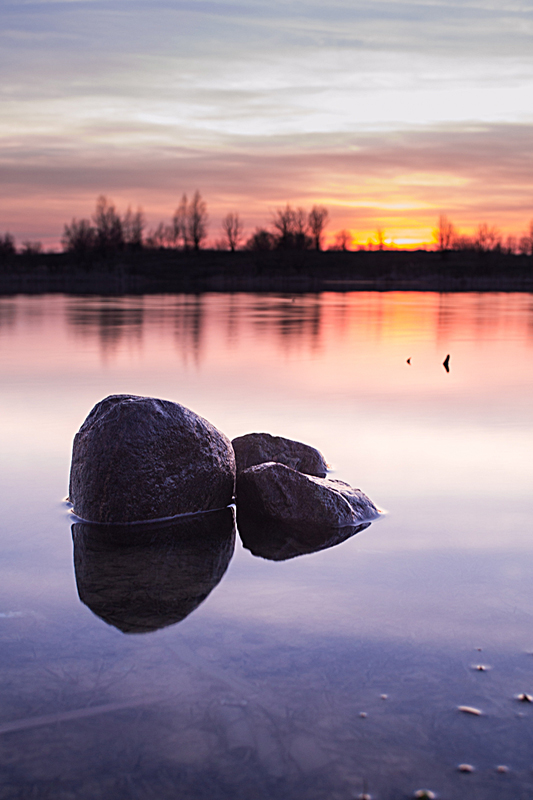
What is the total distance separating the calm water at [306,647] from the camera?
3.10 meters

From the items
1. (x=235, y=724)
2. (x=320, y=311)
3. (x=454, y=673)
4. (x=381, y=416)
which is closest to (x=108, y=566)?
(x=235, y=724)

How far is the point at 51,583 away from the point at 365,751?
8.41 feet

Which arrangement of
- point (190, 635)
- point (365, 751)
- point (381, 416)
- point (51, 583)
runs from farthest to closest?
point (381, 416), point (51, 583), point (190, 635), point (365, 751)

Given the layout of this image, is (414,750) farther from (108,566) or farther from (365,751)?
(108,566)

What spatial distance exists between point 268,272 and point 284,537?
241 ft

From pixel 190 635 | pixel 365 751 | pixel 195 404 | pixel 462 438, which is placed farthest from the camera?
pixel 195 404

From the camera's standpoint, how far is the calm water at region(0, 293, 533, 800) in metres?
3.10

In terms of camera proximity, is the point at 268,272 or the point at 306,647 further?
the point at 268,272

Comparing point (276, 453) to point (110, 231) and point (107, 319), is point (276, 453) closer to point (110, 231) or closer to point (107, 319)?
point (107, 319)

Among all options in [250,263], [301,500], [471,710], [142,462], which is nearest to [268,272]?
[250,263]

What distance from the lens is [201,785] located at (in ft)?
9.82

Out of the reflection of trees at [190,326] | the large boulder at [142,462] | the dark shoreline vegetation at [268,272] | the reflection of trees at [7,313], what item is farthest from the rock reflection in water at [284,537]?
the dark shoreline vegetation at [268,272]

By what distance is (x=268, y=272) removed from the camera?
256ft

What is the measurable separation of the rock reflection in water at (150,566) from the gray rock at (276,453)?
805mm
